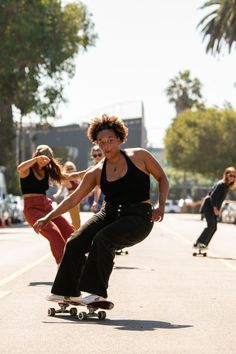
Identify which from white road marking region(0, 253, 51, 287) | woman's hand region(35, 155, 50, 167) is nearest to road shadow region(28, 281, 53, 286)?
white road marking region(0, 253, 51, 287)

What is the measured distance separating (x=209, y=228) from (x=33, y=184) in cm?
808

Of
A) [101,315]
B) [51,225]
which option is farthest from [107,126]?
[51,225]

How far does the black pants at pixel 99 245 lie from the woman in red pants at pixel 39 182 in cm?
325

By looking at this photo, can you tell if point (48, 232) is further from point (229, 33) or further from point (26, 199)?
point (229, 33)

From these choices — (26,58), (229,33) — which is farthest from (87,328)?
(229,33)

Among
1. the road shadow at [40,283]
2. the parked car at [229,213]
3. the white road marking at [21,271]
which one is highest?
the road shadow at [40,283]

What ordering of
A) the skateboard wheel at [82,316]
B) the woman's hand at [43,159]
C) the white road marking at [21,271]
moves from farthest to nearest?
the white road marking at [21,271]
the woman's hand at [43,159]
the skateboard wheel at [82,316]

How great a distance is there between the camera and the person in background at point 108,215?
940cm

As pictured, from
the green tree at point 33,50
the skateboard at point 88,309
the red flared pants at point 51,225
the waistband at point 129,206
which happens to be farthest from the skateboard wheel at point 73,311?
the green tree at point 33,50

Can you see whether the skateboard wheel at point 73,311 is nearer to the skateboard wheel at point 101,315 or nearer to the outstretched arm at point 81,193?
the skateboard wheel at point 101,315

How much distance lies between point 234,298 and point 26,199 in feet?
9.78

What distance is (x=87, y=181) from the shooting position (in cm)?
975

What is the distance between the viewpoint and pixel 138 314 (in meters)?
10.0

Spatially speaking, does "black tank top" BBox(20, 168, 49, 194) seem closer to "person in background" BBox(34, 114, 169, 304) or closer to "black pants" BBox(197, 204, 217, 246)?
"person in background" BBox(34, 114, 169, 304)
